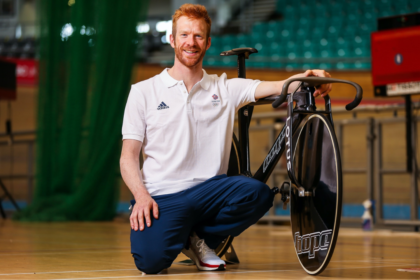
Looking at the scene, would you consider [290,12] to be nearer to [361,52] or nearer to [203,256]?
[361,52]

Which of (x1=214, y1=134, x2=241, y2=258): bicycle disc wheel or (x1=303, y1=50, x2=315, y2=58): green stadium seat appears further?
(x1=303, y1=50, x2=315, y2=58): green stadium seat

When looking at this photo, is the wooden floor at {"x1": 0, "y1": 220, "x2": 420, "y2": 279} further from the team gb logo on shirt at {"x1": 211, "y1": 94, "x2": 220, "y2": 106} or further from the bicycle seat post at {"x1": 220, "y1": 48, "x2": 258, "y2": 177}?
the team gb logo on shirt at {"x1": 211, "y1": 94, "x2": 220, "y2": 106}

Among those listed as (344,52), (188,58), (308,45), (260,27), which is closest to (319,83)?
(188,58)

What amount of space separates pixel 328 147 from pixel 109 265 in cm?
96

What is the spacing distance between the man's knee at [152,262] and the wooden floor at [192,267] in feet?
0.11

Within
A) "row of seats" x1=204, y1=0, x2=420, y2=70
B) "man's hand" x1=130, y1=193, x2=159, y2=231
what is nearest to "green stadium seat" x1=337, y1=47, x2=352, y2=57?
"row of seats" x1=204, y1=0, x2=420, y2=70

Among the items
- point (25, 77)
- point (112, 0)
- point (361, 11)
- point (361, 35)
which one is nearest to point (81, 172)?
point (112, 0)

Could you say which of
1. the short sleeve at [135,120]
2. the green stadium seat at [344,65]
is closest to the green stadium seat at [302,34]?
the green stadium seat at [344,65]

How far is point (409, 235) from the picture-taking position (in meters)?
3.89

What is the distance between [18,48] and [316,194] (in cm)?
1172

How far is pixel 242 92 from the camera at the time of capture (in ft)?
6.97

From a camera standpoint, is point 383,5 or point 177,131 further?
point 383,5

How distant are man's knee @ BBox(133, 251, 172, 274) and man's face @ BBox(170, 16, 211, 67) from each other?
0.69m

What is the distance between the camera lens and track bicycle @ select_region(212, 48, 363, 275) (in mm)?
1729
